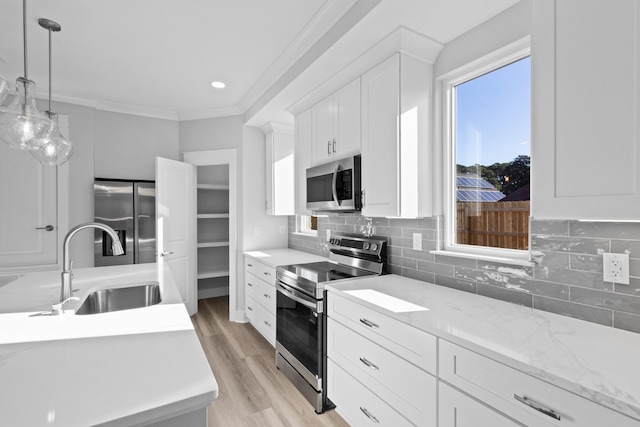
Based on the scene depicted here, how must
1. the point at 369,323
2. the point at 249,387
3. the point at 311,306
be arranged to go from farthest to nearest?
the point at 249,387, the point at 311,306, the point at 369,323

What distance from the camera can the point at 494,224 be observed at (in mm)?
1793

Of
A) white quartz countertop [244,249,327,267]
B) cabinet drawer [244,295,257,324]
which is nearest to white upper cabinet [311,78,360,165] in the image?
white quartz countertop [244,249,327,267]

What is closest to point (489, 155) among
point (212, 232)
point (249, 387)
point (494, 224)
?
point (494, 224)

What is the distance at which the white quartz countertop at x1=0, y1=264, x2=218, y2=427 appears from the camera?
709 mm

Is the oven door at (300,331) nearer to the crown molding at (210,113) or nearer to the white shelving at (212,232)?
the crown molding at (210,113)

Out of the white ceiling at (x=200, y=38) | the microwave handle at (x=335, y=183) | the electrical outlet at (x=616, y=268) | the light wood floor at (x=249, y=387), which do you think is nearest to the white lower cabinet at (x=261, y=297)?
the light wood floor at (x=249, y=387)

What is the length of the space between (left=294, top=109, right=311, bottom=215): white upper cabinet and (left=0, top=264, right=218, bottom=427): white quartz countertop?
1.79 m

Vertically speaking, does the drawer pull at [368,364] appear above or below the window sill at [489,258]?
below

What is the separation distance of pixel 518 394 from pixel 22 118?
2.44 metres

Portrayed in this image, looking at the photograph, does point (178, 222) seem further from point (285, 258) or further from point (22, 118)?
point (22, 118)

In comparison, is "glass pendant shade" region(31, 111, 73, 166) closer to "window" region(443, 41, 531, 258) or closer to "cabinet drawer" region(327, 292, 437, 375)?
"cabinet drawer" region(327, 292, 437, 375)

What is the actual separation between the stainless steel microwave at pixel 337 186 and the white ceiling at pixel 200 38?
2.51ft

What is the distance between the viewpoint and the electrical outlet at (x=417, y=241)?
2131mm

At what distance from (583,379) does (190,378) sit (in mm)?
1091
